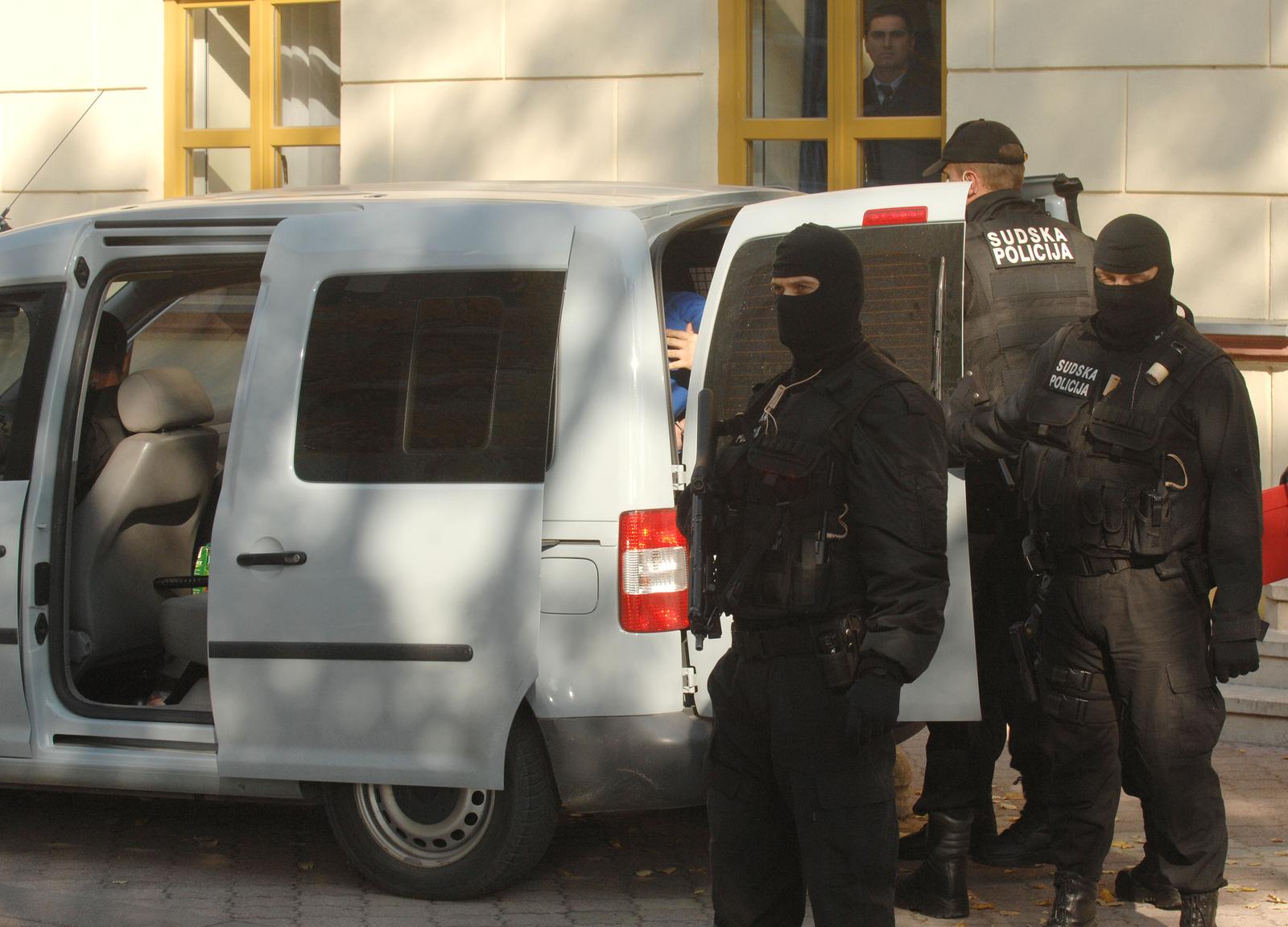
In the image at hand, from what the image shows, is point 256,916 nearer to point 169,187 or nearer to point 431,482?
point 431,482

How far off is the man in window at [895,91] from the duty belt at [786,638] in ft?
18.4

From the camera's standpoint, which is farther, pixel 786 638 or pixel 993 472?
pixel 993 472

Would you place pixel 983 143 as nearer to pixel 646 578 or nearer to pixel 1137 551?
pixel 1137 551

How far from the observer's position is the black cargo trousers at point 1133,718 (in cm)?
423

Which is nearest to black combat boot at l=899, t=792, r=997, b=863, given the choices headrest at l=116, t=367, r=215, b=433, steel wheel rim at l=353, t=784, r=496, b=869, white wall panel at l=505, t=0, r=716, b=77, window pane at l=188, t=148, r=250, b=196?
steel wheel rim at l=353, t=784, r=496, b=869

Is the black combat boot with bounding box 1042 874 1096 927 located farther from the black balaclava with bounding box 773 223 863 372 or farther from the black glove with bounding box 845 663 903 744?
the black balaclava with bounding box 773 223 863 372

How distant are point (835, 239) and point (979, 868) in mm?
2407

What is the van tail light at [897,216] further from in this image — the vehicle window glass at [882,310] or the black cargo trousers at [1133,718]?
the black cargo trousers at [1133,718]

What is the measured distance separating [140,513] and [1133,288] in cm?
319

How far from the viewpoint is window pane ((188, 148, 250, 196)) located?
33.7ft

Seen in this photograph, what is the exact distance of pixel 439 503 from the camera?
4535 mm

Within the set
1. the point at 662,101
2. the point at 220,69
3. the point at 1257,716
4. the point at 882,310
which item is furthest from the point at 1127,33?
the point at 220,69

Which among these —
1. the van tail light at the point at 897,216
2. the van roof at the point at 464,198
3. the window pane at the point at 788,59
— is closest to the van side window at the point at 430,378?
the van roof at the point at 464,198

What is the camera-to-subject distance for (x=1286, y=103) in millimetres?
7988
